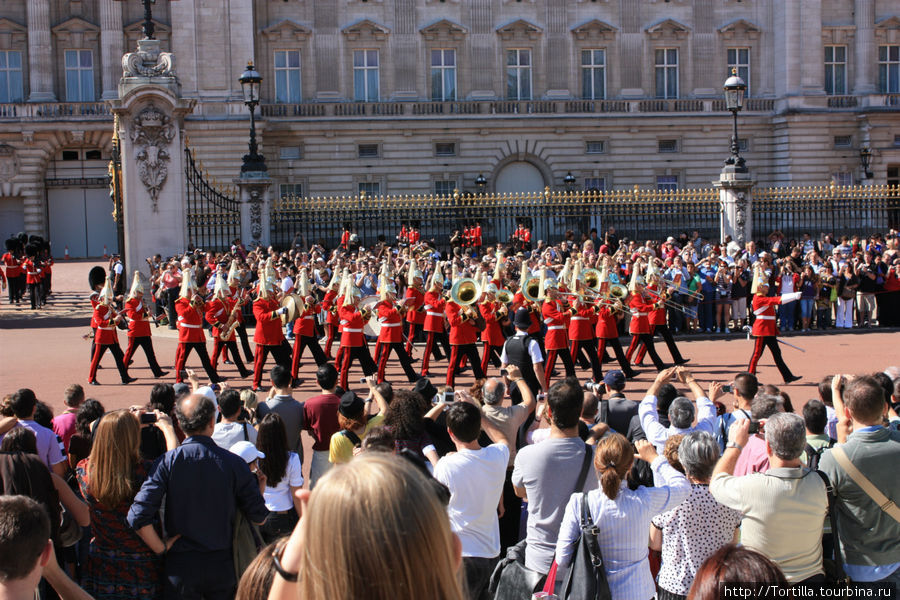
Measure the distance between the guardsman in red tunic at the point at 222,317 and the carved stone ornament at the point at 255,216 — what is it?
24.5 ft

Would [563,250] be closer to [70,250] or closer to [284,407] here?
[284,407]

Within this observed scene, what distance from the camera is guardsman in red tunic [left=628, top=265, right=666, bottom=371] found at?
14875 mm

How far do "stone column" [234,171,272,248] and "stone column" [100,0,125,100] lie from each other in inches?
648

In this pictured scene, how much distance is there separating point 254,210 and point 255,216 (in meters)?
0.14

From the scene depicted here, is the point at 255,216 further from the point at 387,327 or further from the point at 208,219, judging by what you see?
the point at 387,327

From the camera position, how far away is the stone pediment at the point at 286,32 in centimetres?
Answer: 3644

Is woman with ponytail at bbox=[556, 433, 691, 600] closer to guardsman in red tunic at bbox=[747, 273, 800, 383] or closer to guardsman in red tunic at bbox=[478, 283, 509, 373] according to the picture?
guardsman in red tunic at bbox=[478, 283, 509, 373]

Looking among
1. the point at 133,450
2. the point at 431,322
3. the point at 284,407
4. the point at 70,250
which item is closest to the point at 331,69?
the point at 70,250

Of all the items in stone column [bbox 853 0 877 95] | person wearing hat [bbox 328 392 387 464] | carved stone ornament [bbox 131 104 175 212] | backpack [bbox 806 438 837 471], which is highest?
stone column [bbox 853 0 877 95]

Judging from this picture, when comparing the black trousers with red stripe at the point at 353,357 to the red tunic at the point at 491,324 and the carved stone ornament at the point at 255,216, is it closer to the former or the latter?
the red tunic at the point at 491,324

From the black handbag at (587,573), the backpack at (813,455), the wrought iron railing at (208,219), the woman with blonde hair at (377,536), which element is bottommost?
the black handbag at (587,573)

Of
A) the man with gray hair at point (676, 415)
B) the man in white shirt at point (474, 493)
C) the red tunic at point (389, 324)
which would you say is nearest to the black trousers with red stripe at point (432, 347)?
the red tunic at point (389, 324)

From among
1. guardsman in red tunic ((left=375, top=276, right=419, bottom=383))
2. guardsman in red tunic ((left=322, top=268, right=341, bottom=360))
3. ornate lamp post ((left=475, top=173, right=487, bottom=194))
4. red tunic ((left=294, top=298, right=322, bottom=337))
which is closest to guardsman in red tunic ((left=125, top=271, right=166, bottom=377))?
red tunic ((left=294, top=298, right=322, bottom=337))

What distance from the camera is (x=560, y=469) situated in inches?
205
